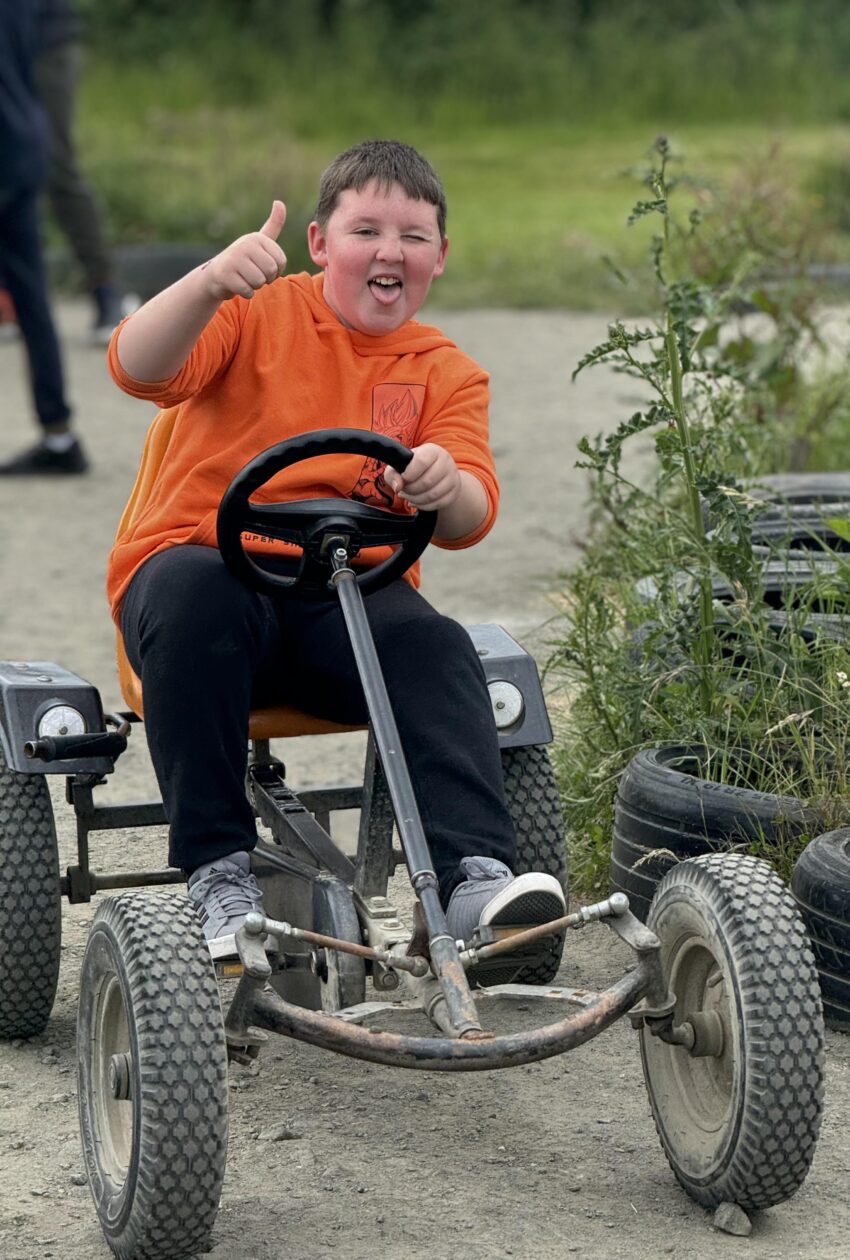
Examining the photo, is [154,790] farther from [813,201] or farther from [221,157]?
[221,157]

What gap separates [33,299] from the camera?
7023 mm

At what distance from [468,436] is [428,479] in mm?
265

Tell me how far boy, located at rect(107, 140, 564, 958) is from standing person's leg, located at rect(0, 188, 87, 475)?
404cm

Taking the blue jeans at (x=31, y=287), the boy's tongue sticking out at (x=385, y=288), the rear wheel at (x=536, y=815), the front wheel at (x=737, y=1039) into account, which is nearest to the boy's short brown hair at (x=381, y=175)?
the boy's tongue sticking out at (x=385, y=288)

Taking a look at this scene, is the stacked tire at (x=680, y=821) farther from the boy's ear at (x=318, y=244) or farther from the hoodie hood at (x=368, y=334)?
the boy's ear at (x=318, y=244)

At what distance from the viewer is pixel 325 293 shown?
3.16 m

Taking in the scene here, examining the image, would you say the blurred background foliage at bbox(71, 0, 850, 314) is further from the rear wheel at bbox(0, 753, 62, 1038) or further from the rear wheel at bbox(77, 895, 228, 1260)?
the rear wheel at bbox(77, 895, 228, 1260)

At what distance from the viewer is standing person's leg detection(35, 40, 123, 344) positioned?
29.9 ft

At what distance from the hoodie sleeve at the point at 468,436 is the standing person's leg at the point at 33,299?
13.7ft

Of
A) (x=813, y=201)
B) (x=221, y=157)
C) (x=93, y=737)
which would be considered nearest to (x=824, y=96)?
(x=221, y=157)

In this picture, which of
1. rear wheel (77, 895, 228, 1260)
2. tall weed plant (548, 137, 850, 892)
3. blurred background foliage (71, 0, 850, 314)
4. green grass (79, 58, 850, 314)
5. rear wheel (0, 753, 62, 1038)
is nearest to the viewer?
rear wheel (77, 895, 228, 1260)

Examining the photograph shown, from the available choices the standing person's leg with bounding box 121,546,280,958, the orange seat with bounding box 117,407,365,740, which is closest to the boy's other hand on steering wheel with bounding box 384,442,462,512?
the standing person's leg with bounding box 121,546,280,958

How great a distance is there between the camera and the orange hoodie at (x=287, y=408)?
119 inches

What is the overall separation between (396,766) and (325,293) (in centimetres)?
88
